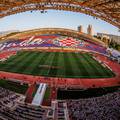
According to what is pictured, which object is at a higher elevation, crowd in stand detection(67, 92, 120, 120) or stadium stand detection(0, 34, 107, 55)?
crowd in stand detection(67, 92, 120, 120)

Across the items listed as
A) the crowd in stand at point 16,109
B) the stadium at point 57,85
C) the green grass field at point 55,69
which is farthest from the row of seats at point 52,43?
the crowd in stand at point 16,109

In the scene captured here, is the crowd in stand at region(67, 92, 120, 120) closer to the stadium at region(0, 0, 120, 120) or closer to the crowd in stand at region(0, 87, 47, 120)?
the stadium at region(0, 0, 120, 120)

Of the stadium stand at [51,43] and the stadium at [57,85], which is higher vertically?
the stadium at [57,85]

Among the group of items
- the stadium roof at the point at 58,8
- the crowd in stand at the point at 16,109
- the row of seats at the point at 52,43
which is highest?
the stadium roof at the point at 58,8

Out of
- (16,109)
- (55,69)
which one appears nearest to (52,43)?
(55,69)

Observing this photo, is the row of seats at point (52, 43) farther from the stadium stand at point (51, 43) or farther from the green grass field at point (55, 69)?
the green grass field at point (55, 69)

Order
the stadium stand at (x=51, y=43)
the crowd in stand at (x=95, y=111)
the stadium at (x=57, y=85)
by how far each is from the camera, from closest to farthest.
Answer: the crowd in stand at (x=95, y=111), the stadium at (x=57, y=85), the stadium stand at (x=51, y=43)

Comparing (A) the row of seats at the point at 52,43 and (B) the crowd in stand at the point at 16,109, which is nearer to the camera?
(B) the crowd in stand at the point at 16,109

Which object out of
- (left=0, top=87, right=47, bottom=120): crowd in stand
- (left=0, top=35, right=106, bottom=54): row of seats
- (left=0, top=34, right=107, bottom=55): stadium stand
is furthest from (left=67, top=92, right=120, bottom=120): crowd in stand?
(left=0, top=35, right=106, bottom=54): row of seats

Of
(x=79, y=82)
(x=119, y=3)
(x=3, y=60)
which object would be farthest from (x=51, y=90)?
(x=3, y=60)

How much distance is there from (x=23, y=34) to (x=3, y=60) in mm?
25418

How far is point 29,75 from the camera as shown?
35844mm

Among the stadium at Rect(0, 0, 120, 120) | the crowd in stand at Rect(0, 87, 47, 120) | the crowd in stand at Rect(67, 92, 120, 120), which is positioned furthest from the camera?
the stadium at Rect(0, 0, 120, 120)

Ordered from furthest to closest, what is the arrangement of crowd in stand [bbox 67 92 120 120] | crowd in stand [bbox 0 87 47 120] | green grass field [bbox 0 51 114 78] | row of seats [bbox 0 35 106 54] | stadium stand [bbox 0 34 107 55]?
row of seats [bbox 0 35 106 54], stadium stand [bbox 0 34 107 55], green grass field [bbox 0 51 114 78], crowd in stand [bbox 0 87 47 120], crowd in stand [bbox 67 92 120 120]
